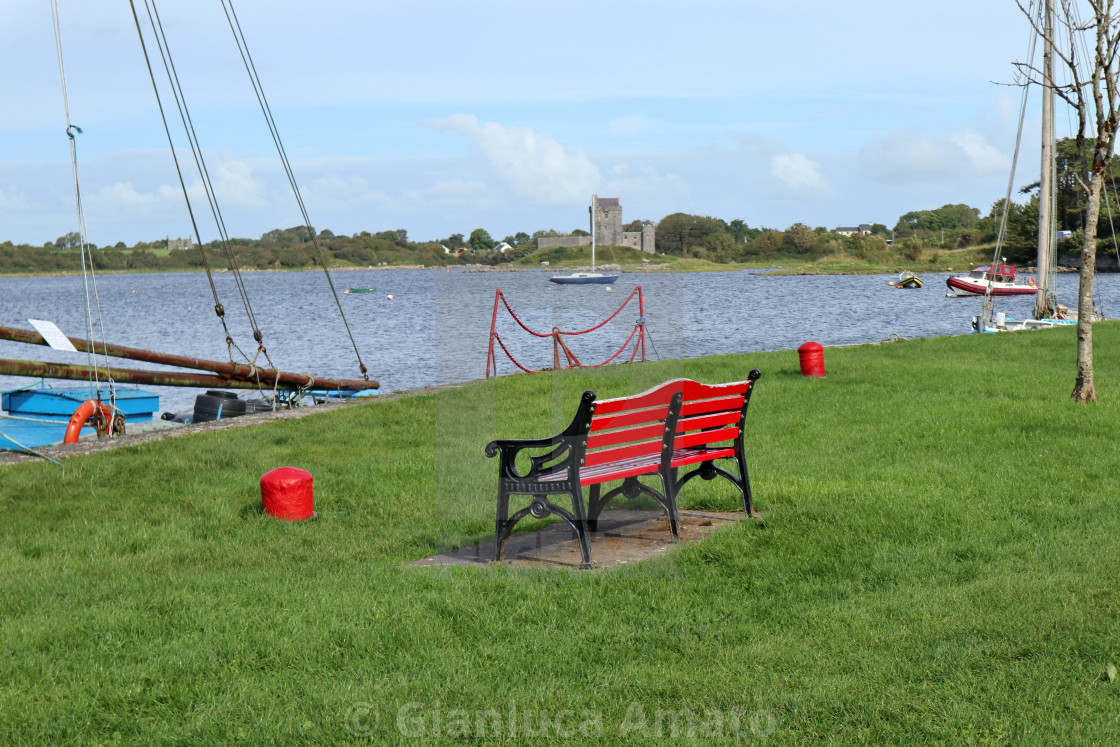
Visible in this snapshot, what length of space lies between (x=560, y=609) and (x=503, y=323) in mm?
11211

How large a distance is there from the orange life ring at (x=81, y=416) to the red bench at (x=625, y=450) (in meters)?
7.92

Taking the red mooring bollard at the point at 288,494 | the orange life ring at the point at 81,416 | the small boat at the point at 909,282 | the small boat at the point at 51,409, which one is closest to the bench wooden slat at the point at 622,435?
the red mooring bollard at the point at 288,494

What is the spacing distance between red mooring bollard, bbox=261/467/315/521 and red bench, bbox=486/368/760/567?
169cm

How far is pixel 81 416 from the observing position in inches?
477

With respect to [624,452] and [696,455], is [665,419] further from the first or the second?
[696,455]

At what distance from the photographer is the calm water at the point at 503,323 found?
765 centimetres

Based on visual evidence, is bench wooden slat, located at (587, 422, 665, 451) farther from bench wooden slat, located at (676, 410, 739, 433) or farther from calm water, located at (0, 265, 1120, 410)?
calm water, located at (0, 265, 1120, 410)

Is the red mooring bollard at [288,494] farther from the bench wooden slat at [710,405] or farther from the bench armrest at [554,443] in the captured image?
the bench wooden slat at [710,405]

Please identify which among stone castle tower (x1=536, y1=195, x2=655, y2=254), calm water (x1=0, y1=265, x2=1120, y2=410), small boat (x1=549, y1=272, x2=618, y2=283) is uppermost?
stone castle tower (x1=536, y1=195, x2=655, y2=254)

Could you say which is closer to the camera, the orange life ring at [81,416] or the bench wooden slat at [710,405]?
the bench wooden slat at [710,405]

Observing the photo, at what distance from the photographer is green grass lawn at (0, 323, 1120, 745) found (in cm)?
352

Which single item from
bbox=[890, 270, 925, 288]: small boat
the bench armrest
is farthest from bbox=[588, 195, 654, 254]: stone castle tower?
bbox=[890, 270, 925, 288]: small boat

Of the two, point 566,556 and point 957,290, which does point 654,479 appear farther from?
point 957,290

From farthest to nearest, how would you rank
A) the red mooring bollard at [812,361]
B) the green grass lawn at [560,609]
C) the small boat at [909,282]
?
the small boat at [909,282]
the red mooring bollard at [812,361]
the green grass lawn at [560,609]
